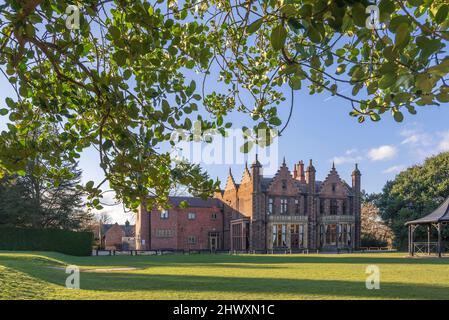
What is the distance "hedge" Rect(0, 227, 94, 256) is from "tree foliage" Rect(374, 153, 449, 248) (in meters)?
35.3

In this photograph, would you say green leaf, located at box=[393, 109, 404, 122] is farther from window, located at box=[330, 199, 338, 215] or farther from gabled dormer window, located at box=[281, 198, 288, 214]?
window, located at box=[330, 199, 338, 215]

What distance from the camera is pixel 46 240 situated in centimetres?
4250

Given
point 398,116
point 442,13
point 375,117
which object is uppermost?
point 442,13

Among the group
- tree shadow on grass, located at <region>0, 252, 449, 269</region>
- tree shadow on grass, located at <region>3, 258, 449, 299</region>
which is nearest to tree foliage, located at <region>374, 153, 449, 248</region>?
tree shadow on grass, located at <region>0, 252, 449, 269</region>

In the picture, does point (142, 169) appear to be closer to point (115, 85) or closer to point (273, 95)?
point (115, 85)

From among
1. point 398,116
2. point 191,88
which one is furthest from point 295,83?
point 191,88

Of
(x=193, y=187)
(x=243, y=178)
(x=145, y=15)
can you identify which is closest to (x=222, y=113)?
(x=193, y=187)

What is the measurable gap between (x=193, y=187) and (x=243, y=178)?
56394mm

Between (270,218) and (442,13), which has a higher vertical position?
(442,13)

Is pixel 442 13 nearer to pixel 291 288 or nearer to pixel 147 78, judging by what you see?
pixel 147 78

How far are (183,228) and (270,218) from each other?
1290cm

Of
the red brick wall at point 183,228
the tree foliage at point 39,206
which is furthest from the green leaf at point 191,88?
the red brick wall at point 183,228

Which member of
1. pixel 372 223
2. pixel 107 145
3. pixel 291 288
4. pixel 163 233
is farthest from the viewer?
pixel 372 223

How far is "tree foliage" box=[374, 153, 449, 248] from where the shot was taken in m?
51.8
